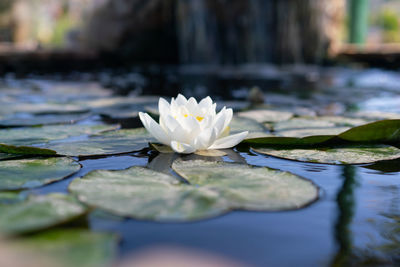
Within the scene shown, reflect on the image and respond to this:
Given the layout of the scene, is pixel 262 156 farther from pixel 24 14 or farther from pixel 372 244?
pixel 24 14

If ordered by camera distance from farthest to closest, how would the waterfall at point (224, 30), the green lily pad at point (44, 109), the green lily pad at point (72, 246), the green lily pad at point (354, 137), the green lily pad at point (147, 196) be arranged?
the waterfall at point (224, 30) < the green lily pad at point (44, 109) < the green lily pad at point (354, 137) < the green lily pad at point (147, 196) < the green lily pad at point (72, 246)

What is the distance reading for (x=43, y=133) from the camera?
1.23 metres

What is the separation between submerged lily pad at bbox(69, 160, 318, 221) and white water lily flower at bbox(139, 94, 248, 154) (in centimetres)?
12

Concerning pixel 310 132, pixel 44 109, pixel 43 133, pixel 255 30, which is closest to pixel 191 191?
pixel 310 132

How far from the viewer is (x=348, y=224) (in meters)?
0.63

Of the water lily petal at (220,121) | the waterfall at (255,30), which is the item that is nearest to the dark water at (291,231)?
the water lily petal at (220,121)

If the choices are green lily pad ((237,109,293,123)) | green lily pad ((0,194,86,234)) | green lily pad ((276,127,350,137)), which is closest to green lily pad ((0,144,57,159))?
green lily pad ((0,194,86,234))

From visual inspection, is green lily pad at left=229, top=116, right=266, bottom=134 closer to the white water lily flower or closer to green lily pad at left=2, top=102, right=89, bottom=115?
the white water lily flower

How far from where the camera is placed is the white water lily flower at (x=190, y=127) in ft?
3.10

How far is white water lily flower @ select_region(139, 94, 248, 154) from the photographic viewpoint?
944 mm

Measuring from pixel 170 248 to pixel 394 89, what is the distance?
→ 2698mm

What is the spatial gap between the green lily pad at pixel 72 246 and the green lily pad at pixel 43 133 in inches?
25.8

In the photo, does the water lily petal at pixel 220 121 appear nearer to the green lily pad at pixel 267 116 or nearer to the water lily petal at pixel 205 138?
the water lily petal at pixel 205 138

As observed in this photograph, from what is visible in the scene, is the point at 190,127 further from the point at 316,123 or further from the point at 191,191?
the point at 316,123
